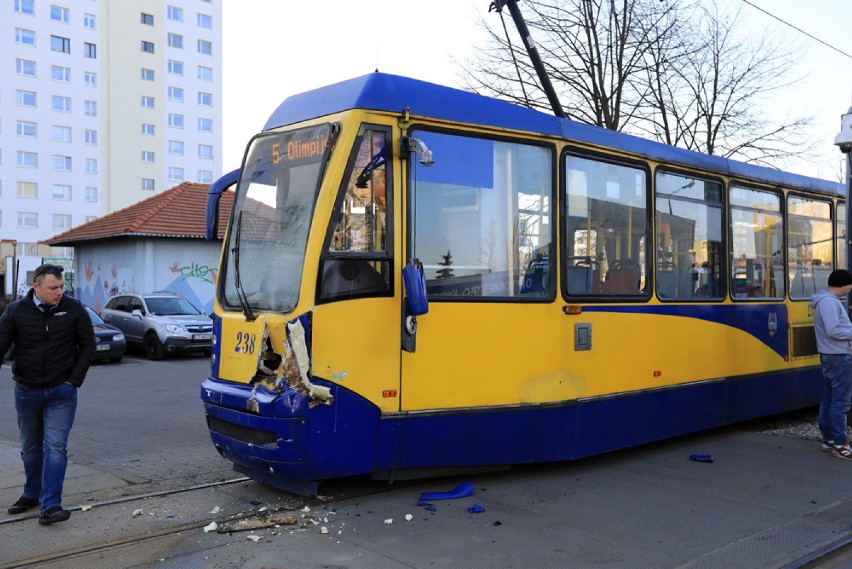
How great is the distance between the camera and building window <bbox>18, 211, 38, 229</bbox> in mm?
60625

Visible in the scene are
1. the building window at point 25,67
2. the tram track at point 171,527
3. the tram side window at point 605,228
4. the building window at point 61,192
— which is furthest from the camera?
the building window at point 61,192

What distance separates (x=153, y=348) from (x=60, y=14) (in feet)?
166

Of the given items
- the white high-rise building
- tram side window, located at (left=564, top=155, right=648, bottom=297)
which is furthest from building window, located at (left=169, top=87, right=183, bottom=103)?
tram side window, located at (left=564, top=155, right=648, bottom=297)

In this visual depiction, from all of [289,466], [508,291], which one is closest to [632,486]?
[508,291]

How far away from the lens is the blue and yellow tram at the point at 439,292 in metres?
6.20

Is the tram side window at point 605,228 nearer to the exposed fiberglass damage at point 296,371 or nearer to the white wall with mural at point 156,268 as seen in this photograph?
the exposed fiberglass damage at point 296,371

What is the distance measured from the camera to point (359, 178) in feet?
20.8

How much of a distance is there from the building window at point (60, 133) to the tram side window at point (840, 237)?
59976 millimetres

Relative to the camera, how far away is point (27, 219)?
6094 cm

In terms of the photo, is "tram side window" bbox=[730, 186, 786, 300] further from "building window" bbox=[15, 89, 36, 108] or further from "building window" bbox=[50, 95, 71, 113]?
"building window" bbox=[50, 95, 71, 113]

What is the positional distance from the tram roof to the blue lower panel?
2.21 meters

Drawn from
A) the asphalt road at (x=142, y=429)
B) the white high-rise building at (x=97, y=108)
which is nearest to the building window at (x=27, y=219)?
the white high-rise building at (x=97, y=108)

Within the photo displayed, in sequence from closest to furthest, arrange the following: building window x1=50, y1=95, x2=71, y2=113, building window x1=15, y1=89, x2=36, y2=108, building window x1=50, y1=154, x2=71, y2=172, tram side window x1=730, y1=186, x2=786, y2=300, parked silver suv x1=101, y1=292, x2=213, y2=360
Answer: tram side window x1=730, y1=186, x2=786, y2=300
parked silver suv x1=101, y1=292, x2=213, y2=360
building window x1=15, y1=89, x2=36, y2=108
building window x1=50, y1=95, x2=71, y2=113
building window x1=50, y1=154, x2=71, y2=172

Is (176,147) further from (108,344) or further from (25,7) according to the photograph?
(108,344)
